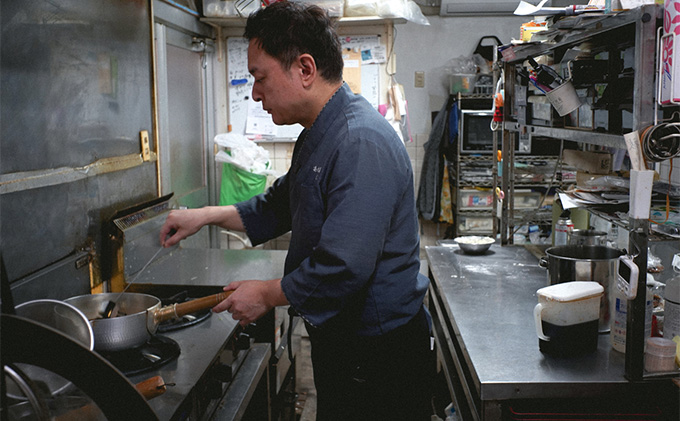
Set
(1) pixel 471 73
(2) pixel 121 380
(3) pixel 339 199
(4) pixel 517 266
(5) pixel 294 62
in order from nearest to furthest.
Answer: (2) pixel 121 380, (3) pixel 339 199, (5) pixel 294 62, (4) pixel 517 266, (1) pixel 471 73

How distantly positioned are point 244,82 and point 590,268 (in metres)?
3.61

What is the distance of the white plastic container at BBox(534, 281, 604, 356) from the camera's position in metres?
1.81

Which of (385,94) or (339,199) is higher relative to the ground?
(385,94)

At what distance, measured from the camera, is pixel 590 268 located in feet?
6.68

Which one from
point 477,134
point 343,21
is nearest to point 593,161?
point 343,21

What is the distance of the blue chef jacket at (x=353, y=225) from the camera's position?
1.57 meters

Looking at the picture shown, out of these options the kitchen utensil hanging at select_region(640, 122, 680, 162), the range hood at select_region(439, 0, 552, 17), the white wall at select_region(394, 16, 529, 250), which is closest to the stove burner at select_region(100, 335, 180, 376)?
the kitchen utensil hanging at select_region(640, 122, 680, 162)

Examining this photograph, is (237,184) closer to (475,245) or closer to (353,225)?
(475,245)

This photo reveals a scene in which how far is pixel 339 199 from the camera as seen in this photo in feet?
5.24

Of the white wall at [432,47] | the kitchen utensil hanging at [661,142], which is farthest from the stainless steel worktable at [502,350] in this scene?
the white wall at [432,47]

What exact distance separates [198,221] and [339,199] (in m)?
0.80

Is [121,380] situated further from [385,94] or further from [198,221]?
[385,94]

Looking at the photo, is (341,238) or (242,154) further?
(242,154)

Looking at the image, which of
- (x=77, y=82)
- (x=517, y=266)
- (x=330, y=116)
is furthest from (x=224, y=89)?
(x=330, y=116)
